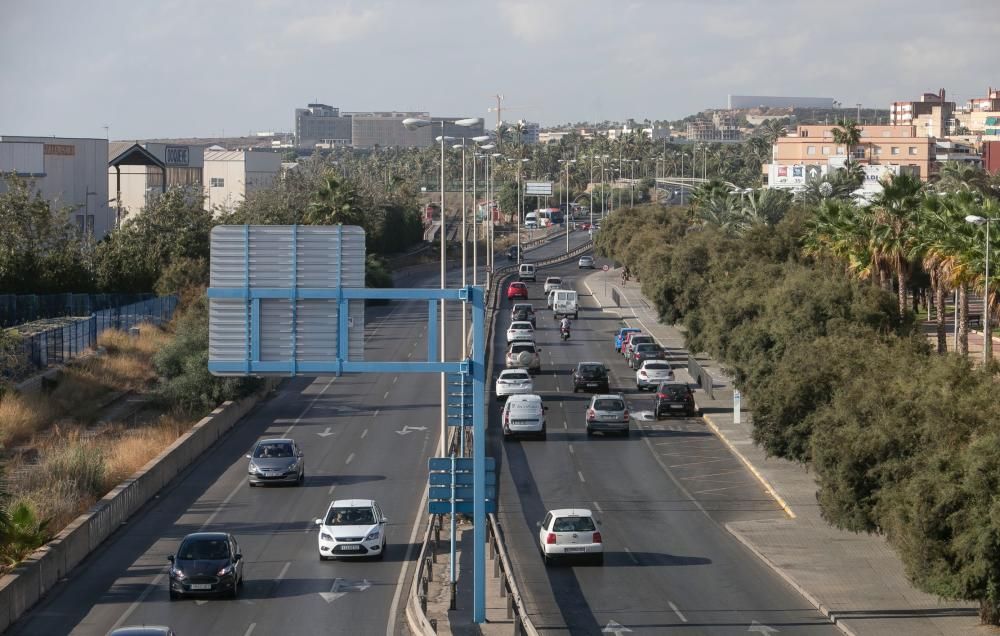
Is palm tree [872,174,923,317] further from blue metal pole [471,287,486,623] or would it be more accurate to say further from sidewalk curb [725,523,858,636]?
blue metal pole [471,287,486,623]

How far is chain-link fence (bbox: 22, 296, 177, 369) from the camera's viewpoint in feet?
181

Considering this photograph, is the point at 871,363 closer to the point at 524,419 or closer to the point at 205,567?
the point at 205,567

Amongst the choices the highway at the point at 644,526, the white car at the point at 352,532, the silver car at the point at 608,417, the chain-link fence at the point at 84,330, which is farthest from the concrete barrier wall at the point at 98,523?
the silver car at the point at 608,417

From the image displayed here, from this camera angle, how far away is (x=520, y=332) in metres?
70.8

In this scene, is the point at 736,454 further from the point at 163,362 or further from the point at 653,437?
the point at 163,362

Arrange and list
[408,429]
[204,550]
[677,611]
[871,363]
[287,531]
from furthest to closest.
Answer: [408,429] → [287,531] → [871,363] → [204,550] → [677,611]

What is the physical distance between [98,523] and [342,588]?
7783 millimetres

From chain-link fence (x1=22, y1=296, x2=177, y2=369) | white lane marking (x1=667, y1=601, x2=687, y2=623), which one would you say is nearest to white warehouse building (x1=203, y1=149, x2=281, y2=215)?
chain-link fence (x1=22, y1=296, x2=177, y2=369)

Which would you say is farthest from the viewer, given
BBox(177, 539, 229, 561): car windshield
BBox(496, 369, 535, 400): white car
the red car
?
the red car

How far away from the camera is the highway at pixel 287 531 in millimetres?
25031


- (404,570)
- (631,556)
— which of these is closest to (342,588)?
(404,570)

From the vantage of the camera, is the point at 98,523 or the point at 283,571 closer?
the point at 283,571

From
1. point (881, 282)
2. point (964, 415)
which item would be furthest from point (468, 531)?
point (881, 282)

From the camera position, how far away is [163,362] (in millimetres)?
52594
